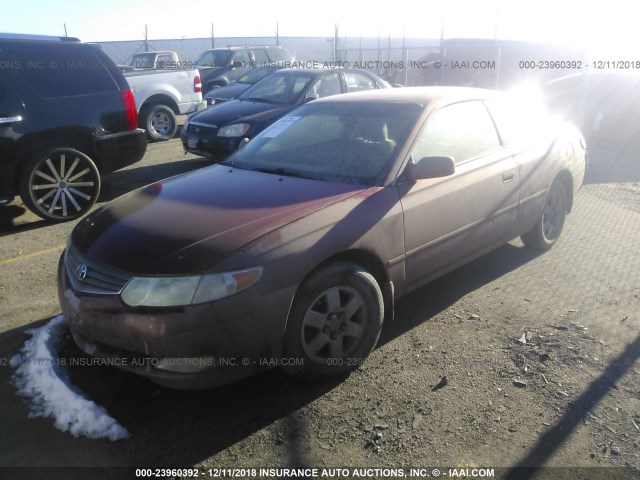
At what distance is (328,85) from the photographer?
28.8ft

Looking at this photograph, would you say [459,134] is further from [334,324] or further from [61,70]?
[61,70]

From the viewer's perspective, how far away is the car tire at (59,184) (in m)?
5.63

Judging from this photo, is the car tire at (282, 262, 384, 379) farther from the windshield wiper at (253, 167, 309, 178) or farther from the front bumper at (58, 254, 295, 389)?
the windshield wiper at (253, 167, 309, 178)

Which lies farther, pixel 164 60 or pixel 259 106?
pixel 164 60

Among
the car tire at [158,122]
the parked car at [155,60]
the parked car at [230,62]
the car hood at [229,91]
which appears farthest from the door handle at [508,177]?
the parked car at [155,60]

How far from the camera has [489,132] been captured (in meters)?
4.17

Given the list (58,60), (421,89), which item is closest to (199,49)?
(58,60)

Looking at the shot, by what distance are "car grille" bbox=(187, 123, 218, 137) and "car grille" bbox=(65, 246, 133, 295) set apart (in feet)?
17.5

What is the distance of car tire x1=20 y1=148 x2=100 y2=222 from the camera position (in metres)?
5.63

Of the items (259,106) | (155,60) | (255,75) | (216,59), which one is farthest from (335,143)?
(155,60)

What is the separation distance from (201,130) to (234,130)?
61cm

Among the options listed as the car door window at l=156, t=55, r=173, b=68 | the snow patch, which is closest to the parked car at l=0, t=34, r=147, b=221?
the snow patch

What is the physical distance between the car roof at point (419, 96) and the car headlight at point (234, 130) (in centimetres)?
377

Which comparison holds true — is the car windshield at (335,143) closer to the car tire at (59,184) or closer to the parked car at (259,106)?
the car tire at (59,184)
